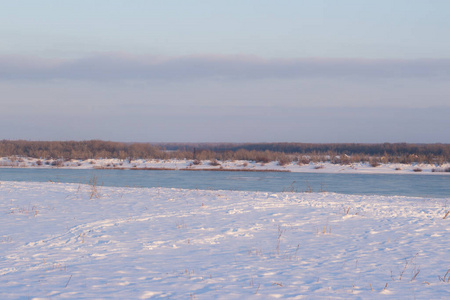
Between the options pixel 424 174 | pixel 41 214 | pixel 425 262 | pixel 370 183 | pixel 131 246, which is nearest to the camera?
pixel 425 262

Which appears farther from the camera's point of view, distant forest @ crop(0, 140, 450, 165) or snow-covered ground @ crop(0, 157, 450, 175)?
distant forest @ crop(0, 140, 450, 165)

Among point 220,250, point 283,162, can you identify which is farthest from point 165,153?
point 220,250

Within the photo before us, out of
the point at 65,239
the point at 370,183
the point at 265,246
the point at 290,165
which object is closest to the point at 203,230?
the point at 265,246

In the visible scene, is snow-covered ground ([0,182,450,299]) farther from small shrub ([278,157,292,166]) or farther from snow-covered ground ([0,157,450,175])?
small shrub ([278,157,292,166])

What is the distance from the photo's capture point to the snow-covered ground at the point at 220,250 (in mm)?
5516

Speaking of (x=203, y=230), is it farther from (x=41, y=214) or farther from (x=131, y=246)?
(x=41, y=214)

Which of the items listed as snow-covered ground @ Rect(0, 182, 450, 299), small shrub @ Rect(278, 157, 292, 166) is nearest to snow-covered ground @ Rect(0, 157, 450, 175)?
small shrub @ Rect(278, 157, 292, 166)

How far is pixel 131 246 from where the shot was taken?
7836mm

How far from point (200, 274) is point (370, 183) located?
795 inches

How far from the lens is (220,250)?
7629 millimetres

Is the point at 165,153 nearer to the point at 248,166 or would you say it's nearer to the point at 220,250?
the point at 248,166

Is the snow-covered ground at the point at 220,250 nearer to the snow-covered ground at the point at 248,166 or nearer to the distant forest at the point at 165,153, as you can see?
the snow-covered ground at the point at 248,166

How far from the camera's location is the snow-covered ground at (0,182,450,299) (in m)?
5.52

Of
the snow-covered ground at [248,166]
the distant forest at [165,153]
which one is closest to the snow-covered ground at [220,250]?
the snow-covered ground at [248,166]
